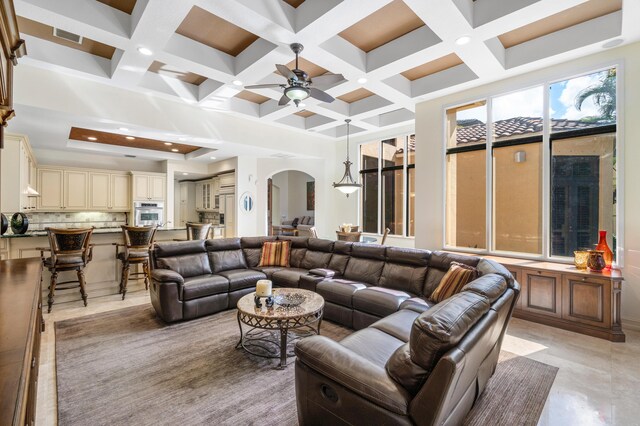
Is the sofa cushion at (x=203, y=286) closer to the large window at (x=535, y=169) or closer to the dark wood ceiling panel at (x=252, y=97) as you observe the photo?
the dark wood ceiling panel at (x=252, y=97)

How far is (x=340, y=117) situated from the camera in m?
6.14

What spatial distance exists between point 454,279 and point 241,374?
2.23 m

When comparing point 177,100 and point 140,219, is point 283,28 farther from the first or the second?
point 140,219

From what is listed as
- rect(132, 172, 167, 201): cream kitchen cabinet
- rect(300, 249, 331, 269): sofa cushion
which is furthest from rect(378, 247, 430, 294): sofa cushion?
rect(132, 172, 167, 201): cream kitchen cabinet

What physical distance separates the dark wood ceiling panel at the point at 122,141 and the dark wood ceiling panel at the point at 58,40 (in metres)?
2.08

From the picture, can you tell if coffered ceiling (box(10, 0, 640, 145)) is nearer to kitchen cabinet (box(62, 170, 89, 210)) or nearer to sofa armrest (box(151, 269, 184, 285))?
sofa armrest (box(151, 269, 184, 285))

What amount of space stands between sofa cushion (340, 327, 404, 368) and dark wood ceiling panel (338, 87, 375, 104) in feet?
14.4

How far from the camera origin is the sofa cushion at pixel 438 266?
137 inches

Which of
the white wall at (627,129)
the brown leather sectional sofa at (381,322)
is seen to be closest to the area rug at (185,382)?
the brown leather sectional sofa at (381,322)

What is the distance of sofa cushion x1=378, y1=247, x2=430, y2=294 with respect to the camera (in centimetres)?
369

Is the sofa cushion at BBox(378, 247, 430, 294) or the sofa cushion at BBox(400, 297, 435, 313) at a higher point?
the sofa cushion at BBox(378, 247, 430, 294)

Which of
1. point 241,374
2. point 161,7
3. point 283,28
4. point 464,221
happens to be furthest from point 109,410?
point 464,221

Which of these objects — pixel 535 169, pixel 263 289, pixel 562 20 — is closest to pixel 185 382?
pixel 263 289

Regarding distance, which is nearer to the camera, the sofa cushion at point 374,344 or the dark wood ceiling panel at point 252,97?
the sofa cushion at point 374,344
